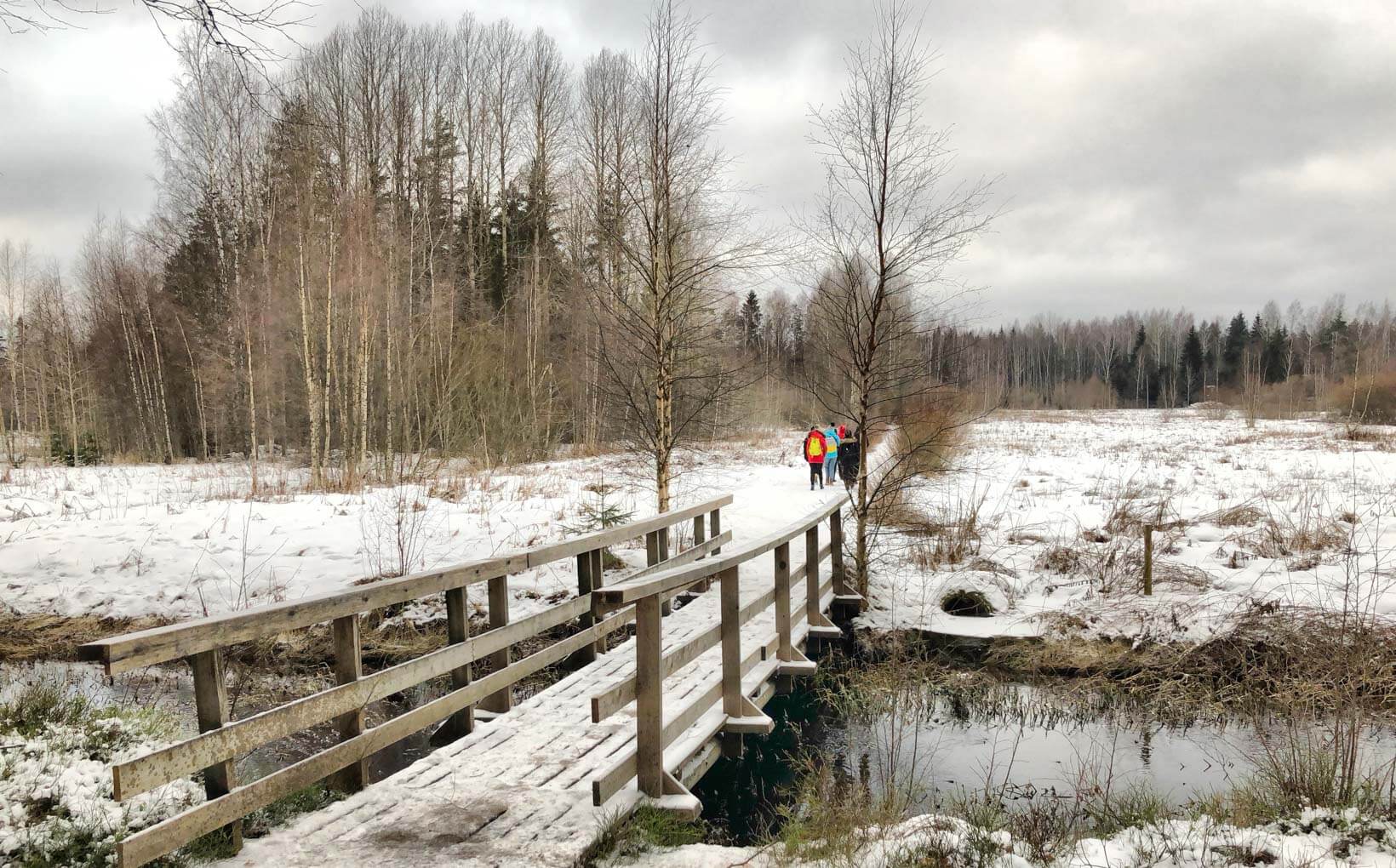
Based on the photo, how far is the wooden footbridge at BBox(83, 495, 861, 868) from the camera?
3.27 meters

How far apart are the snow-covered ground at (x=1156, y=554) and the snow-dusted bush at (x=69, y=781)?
21.3 ft

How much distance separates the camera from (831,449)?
18.4 m

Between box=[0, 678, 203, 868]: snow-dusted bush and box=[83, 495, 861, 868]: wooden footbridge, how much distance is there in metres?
0.80

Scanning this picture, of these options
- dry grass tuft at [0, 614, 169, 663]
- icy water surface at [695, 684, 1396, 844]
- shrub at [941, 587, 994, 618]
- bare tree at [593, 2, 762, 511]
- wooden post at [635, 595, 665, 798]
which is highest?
bare tree at [593, 2, 762, 511]

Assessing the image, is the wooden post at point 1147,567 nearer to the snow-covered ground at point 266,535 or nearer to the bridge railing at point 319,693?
the snow-covered ground at point 266,535

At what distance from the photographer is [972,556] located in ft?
37.1

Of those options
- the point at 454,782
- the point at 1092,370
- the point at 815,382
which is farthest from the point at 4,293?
the point at 1092,370

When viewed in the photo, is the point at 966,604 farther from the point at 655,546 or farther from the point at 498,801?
the point at 498,801

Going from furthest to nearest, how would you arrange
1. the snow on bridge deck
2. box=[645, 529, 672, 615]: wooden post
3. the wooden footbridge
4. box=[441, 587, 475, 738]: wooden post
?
1. box=[645, 529, 672, 615]: wooden post
2. box=[441, 587, 475, 738]: wooden post
3. the snow on bridge deck
4. the wooden footbridge

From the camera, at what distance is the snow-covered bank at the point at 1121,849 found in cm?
364

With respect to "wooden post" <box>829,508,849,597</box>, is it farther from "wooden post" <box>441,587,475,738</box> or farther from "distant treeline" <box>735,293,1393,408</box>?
"distant treeline" <box>735,293,1393,408</box>

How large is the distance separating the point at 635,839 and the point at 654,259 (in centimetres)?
760

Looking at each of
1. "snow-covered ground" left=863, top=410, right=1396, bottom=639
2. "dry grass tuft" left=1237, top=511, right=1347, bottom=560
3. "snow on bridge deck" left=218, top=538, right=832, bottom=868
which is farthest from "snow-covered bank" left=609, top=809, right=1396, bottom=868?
"dry grass tuft" left=1237, top=511, right=1347, bottom=560

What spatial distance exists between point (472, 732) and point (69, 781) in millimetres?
2164
